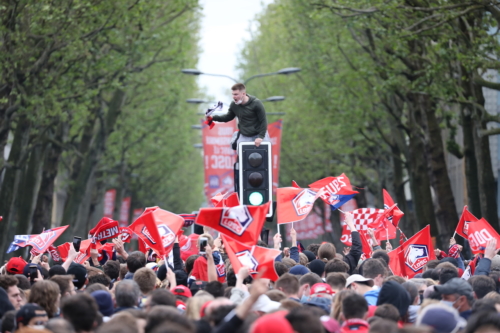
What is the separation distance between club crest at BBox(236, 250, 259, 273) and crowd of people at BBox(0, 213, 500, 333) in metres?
0.26

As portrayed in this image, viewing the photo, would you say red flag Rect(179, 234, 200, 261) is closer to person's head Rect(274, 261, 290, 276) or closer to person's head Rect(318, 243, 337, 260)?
person's head Rect(318, 243, 337, 260)

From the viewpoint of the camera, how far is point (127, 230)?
13.2m

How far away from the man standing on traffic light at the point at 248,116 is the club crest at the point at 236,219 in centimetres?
405

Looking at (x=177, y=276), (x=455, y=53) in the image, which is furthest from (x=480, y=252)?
(x=455, y=53)

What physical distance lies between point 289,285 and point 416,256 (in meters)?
4.99

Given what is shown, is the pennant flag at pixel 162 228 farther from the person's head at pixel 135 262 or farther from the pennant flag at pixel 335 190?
the pennant flag at pixel 335 190

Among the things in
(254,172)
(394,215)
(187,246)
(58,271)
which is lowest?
(58,271)

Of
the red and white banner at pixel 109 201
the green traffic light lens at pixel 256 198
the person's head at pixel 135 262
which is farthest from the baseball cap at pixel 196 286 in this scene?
the red and white banner at pixel 109 201

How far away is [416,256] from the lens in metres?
12.6

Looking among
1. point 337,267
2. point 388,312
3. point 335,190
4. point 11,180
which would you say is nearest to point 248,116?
point 335,190

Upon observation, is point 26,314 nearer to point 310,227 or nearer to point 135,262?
point 135,262

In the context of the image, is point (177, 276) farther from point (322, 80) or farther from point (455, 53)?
point (322, 80)

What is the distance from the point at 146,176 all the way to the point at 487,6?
36.0m

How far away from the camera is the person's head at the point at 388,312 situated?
6981 millimetres
